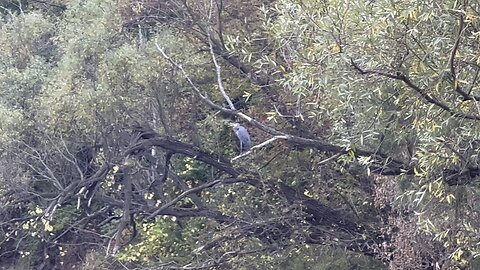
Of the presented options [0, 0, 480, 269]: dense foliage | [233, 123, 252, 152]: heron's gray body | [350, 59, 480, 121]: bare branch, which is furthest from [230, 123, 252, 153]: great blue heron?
[350, 59, 480, 121]: bare branch

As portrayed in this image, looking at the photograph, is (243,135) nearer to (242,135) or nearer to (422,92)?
(242,135)

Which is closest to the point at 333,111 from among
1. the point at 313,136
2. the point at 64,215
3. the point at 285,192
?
the point at 313,136

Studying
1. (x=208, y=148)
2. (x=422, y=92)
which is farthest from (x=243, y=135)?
(x=422, y=92)

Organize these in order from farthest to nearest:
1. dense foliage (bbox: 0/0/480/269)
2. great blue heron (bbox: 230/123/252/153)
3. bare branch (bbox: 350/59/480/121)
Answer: great blue heron (bbox: 230/123/252/153)
dense foliage (bbox: 0/0/480/269)
bare branch (bbox: 350/59/480/121)

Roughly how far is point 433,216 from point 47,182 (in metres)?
6.04

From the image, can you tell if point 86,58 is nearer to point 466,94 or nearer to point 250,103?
point 250,103

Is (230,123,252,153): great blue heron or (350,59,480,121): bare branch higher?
(350,59,480,121): bare branch

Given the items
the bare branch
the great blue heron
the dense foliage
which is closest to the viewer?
the bare branch

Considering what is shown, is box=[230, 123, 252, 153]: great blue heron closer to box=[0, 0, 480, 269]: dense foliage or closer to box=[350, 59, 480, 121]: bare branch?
box=[0, 0, 480, 269]: dense foliage

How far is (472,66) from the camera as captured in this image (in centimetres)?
450

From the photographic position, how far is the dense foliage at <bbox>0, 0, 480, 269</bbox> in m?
6.04

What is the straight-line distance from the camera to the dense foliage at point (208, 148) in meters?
6.04

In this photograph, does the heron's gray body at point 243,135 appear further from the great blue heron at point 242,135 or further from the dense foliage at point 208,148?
the dense foliage at point 208,148

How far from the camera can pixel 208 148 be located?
9.34m
